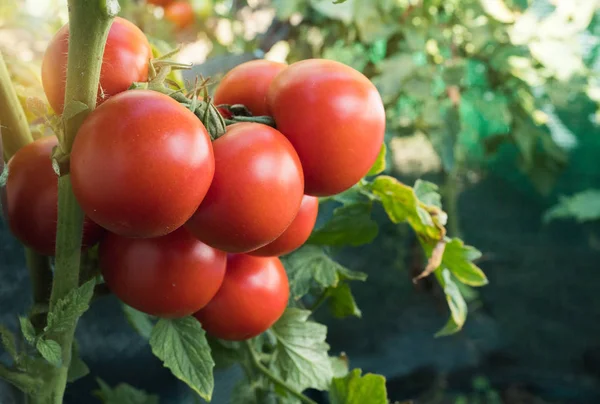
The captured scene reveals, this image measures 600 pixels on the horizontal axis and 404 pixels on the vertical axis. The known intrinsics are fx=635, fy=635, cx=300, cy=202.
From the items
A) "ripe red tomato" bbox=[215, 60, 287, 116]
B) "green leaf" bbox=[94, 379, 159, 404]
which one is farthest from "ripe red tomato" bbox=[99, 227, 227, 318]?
"green leaf" bbox=[94, 379, 159, 404]

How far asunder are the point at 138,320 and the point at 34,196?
0.18m

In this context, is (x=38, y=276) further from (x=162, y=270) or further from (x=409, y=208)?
(x=409, y=208)

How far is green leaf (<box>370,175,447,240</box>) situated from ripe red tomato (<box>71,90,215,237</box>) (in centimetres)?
23

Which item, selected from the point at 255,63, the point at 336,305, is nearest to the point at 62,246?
the point at 255,63

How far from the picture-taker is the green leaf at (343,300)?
0.63 meters

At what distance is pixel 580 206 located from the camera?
1592 millimetres

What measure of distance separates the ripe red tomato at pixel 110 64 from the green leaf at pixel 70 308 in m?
0.11

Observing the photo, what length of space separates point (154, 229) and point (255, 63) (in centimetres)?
17

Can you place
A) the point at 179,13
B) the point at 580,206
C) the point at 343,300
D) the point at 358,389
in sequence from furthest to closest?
the point at 580,206 → the point at 179,13 → the point at 343,300 → the point at 358,389

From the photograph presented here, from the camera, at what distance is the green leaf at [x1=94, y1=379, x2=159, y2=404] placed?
0.61m

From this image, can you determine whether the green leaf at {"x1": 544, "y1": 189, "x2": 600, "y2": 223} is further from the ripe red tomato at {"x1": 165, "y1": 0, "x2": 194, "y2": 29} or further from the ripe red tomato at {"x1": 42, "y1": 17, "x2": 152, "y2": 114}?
the ripe red tomato at {"x1": 42, "y1": 17, "x2": 152, "y2": 114}

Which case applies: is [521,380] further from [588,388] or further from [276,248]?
[276,248]

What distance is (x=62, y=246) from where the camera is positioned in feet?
1.26

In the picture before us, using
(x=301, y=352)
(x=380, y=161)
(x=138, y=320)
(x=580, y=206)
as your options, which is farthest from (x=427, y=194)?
(x=580, y=206)
